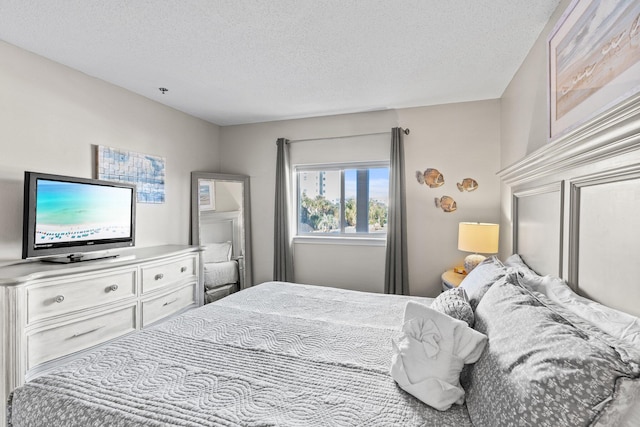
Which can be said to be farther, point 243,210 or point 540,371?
point 243,210

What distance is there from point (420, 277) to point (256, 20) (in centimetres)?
296

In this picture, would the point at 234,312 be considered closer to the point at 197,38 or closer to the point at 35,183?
the point at 35,183

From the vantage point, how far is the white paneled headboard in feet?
3.21

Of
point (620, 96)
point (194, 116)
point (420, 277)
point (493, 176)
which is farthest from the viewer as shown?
point (194, 116)

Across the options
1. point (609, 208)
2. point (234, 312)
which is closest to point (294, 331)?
point (234, 312)

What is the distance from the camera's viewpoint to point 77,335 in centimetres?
210

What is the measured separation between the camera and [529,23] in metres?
1.93

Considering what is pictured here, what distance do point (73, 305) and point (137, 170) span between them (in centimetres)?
152

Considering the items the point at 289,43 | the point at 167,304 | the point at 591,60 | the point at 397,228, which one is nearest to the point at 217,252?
the point at 167,304

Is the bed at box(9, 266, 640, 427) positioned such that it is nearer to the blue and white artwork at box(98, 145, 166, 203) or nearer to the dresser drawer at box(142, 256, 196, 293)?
the dresser drawer at box(142, 256, 196, 293)

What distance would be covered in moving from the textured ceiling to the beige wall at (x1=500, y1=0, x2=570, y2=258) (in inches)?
3.8

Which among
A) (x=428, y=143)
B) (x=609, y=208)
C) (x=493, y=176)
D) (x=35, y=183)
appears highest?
(x=428, y=143)

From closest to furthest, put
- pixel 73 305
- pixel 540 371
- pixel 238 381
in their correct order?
pixel 540 371 → pixel 238 381 → pixel 73 305

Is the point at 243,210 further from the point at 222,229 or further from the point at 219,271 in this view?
the point at 219,271
